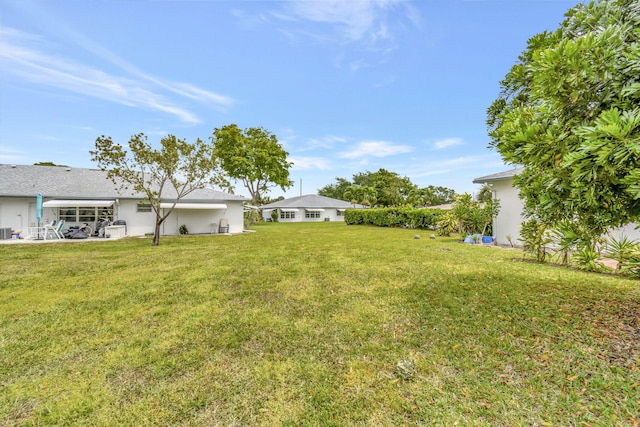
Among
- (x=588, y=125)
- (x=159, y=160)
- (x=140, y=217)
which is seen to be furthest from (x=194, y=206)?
(x=588, y=125)

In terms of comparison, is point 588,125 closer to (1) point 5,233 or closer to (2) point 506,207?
(2) point 506,207

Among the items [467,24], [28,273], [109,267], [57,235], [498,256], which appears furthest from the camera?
[57,235]

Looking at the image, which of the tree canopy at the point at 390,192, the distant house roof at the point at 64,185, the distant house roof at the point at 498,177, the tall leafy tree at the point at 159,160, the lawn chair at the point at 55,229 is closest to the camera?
the distant house roof at the point at 498,177

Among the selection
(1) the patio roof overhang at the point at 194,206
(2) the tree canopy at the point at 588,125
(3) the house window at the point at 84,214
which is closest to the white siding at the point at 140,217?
(3) the house window at the point at 84,214

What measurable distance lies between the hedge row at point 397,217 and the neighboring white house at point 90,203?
15.1 m

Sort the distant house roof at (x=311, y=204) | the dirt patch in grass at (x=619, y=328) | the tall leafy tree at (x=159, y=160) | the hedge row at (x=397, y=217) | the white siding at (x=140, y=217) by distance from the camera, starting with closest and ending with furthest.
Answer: the dirt patch in grass at (x=619, y=328) < the tall leafy tree at (x=159, y=160) < the white siding at (x=140, y=217) < the hedge row at (x=397, y=217) < the distant house roof at (x=311, y=204)

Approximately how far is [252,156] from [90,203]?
63.1 feet

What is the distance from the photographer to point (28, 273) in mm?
8219

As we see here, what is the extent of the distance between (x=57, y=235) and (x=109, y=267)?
502 inches

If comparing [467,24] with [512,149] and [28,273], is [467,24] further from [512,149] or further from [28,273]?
[28,273]

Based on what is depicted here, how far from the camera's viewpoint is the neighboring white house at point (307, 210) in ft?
147

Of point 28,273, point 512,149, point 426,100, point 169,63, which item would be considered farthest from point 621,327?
point 169,63

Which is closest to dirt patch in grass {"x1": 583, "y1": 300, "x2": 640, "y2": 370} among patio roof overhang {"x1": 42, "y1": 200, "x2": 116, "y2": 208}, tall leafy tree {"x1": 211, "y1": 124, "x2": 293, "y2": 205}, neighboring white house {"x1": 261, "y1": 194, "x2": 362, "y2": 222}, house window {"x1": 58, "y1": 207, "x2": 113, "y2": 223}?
patio roof overhang {"x1": 42, "y1": 200, "x2": 116, "y2": 208}

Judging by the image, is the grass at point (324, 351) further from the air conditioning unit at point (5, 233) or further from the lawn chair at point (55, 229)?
the air conditioning unit at point (5, 233)
